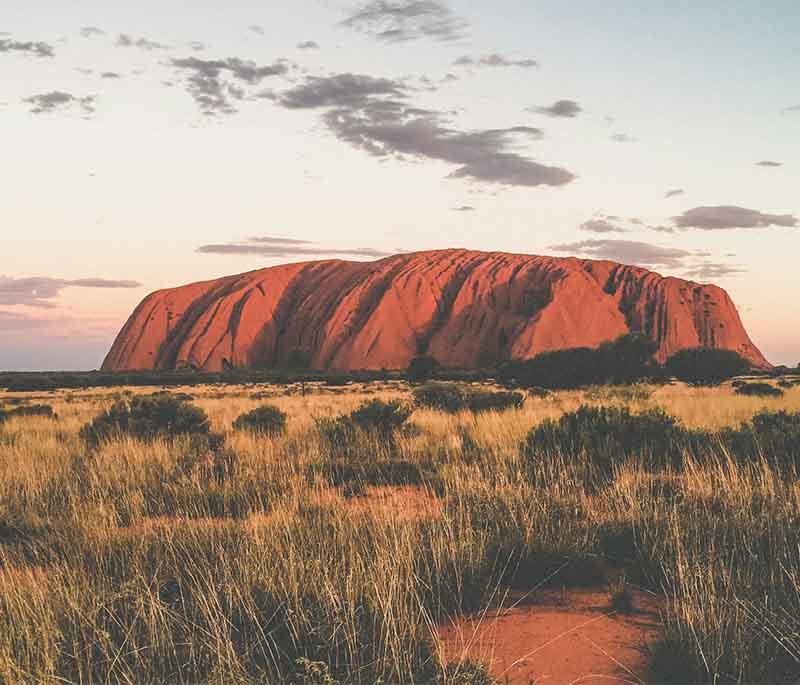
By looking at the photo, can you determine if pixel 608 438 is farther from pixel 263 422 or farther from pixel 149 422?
pixel 149 422

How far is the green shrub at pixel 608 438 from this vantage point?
34.8 ft

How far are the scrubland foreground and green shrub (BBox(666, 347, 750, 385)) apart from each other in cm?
3733

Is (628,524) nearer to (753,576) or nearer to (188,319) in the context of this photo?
(753,576)

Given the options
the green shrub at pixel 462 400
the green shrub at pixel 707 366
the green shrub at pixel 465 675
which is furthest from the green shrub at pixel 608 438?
the green shrub at pixel 707 366

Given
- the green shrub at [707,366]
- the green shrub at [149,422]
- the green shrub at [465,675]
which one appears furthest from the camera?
the green shrub at [707,366]

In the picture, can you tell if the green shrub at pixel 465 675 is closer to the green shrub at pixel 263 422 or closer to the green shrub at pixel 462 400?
the green shrub at pixel 263 422

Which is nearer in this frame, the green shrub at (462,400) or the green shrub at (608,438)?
the green shrub at (608,438)

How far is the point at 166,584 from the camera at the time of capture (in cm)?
506

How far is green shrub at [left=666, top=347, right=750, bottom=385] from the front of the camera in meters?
45.5

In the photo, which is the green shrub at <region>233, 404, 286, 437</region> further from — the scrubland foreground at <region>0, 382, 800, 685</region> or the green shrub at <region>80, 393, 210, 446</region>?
the scrubland foreground at <region>0, 382, 800, 685</region>

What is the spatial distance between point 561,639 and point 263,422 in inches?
523

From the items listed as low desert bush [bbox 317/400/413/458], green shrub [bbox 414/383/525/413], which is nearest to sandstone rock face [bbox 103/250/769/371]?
green shrub [bbox 414/383/525/413]

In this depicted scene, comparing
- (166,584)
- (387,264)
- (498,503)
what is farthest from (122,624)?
(387,264)

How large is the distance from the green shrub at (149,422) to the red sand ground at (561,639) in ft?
35.6
